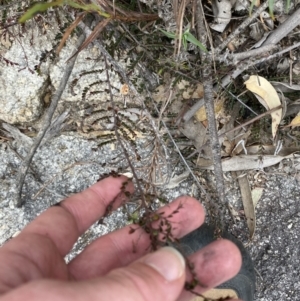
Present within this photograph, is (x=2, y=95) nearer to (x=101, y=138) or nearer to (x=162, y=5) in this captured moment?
(x=101, y=138)

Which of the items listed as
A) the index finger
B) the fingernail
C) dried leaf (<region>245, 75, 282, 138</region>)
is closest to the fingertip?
the fingernail

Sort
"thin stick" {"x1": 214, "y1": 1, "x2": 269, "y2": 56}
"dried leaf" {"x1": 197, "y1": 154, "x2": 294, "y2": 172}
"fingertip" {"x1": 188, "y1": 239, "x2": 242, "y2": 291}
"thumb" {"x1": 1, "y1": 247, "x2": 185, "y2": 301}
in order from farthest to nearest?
"dried leaf" {"x1": 197, "y1": 154, "x2": 294, "y2": 172}
"thin stick" {"x1": 214, "y1": 1, "x2": 269, "y2": 56}
"fingertip" {"x1": 188, "y1": 239, "x2": 242, "y2": 291}
"thumb" {"x1": 1, "y1": 247, "x2": 185, "y2": 301}

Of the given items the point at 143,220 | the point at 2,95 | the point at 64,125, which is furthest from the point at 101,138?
the point at 143,220

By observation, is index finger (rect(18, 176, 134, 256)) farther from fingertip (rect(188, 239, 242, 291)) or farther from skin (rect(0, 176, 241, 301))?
fingertip (rect(188, 239, 242, 291))

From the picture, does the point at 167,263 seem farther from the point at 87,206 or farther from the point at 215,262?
the point at 87,206

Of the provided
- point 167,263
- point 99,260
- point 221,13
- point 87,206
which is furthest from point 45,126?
point 167,263

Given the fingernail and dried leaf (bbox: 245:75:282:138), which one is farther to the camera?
dried leaf (bbox: 245:75:282:138)
